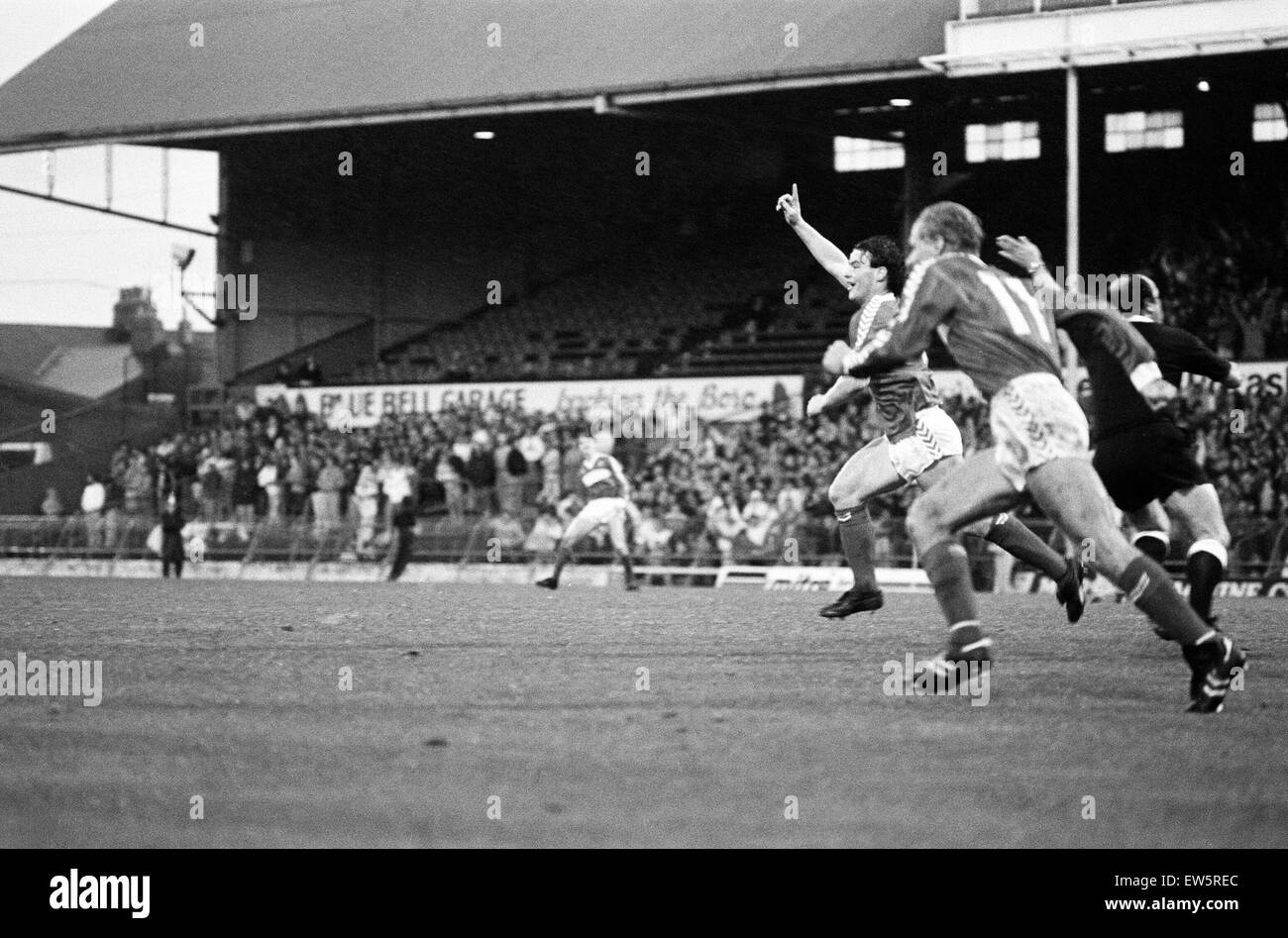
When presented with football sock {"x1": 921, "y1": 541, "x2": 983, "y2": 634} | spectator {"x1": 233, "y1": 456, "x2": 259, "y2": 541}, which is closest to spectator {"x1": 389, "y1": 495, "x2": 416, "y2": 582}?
spectator {"x1": 233, "y1": 456, "x2": 259, "y2": 541}

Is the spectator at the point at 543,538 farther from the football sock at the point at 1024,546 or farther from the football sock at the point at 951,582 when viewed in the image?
the football sock at the point at 951,582

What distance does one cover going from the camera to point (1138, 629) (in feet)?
45.0

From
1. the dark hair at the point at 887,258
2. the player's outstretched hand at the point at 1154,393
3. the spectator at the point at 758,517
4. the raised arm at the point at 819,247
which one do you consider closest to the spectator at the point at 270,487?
the spectator at the point at 758,517

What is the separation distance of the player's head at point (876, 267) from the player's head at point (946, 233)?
3368mm

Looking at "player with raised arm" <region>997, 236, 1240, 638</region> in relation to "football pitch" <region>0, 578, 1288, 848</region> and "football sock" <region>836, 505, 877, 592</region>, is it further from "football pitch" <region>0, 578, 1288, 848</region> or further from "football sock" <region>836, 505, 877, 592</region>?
"football sock" <region>836, 505, 877, 592</region>

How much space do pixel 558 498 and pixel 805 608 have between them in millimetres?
14552

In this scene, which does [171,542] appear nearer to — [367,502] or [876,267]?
[367,502]

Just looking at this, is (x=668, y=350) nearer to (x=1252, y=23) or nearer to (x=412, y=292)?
(x=412, y=292)

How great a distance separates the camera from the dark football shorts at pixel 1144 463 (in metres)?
10.8

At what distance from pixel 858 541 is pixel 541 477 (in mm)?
19265

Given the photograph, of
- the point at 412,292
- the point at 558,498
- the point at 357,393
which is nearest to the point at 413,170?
the point at 412,292

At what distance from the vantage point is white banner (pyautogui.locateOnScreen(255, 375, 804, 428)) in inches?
1353
